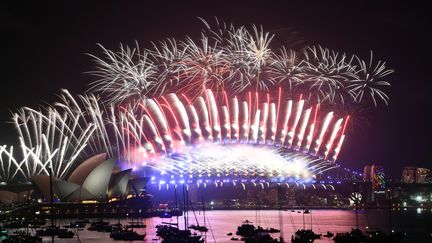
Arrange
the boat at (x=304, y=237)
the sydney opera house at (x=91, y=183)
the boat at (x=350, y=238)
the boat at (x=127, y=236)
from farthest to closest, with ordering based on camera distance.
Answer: the sydney opera house at (x=91, y=183)
the boat at (x=127, y=236)
the boat at (x=350, y=238)
the boat at (x=304, y=237)

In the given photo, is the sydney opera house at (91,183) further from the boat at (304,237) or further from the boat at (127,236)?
the boat at (304,237)

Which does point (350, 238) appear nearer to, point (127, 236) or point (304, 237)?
point (304, 237)

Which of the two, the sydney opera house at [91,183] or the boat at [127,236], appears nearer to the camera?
the boat at [127,236]

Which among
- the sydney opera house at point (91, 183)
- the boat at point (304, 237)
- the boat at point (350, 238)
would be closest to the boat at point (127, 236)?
the boat at point (304, 237)

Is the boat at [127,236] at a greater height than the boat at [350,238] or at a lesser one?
greater

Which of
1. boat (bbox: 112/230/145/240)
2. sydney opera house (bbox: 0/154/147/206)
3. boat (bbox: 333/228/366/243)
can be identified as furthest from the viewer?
sydney opera house (bbox: 0/154/147/206)

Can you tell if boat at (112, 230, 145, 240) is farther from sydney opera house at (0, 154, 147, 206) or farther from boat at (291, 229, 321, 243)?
sydney opera house at (0, 154, 147, 206)

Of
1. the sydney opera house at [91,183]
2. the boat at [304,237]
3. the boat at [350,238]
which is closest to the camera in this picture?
the boat at [304,237]

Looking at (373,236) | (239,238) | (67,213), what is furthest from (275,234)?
(67,213)

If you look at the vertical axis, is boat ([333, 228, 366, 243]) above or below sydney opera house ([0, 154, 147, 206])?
below

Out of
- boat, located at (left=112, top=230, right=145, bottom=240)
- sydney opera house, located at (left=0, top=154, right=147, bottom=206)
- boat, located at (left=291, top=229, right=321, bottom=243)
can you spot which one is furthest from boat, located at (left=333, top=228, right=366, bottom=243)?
sydney opera house, located at (left=0, top=154, right=147, bottom=206)

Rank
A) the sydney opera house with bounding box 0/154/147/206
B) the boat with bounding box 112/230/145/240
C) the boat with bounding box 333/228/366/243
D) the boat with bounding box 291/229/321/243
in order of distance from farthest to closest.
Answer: the sydney opera house with bounding box 0/154/147/206 → the boat with bounding box 112/230/145/240 → the boat with bounding box 333/228/366/243 → the boat with bounding box 291/229/321/243

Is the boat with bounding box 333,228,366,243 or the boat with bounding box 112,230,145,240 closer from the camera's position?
the boat with bounding box 333,228,366,243

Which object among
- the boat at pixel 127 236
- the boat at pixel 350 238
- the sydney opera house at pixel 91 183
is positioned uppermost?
the sydney opera house at pixel 91 183
